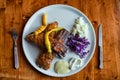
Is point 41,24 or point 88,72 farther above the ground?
point 41,24

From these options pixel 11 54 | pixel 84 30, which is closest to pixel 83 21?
pixel 84 30

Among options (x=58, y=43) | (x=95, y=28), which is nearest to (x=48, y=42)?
(x=58, y=43)

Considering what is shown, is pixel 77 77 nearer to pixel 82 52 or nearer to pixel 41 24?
pixel 82 52

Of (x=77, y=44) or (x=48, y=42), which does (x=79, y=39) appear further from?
(x=48, y=42)

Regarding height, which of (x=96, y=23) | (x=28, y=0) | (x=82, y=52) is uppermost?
(x=28, y=0)
